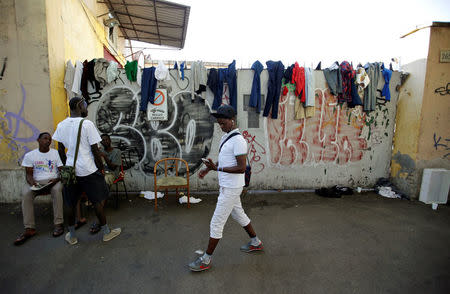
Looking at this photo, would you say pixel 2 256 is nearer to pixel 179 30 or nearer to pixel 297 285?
pixel 297 285

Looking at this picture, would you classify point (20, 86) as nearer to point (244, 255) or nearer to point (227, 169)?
point (227, 169)

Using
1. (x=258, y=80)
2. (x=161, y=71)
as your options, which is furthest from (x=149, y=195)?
(x=258, y=80)

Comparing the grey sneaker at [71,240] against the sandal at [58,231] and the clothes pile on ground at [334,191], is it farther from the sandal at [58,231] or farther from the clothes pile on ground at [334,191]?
the clothes pile on ground at [334,191]

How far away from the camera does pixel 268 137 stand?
5.42m

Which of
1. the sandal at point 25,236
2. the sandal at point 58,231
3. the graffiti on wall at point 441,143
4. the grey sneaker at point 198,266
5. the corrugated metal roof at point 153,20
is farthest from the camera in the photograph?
the corrugated metal roof at point 153,20

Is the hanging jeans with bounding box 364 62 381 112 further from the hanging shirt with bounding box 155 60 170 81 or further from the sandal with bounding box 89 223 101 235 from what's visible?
the sandal with bounding box 89 223 101 235

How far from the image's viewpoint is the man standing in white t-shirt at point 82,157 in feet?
9.74

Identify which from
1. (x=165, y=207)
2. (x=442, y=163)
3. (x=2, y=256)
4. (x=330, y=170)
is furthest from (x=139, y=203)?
(x=442, y=163)

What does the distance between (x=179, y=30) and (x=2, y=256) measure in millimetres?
Answer: 8442

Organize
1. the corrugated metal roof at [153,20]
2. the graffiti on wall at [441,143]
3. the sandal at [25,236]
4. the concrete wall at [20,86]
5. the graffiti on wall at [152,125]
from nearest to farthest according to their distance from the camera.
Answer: the sandal at [25,236] → the concrete wall at [20,86] → the graffiti on wall at [152,125] → the graffiti on wall at [441,143] → the corrugated metal roof at [153,20]

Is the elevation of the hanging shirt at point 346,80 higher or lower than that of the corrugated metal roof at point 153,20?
lower

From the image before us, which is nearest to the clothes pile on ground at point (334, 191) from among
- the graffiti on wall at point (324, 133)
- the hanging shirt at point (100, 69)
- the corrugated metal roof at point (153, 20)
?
the graffiti on wall at point (324, 133)

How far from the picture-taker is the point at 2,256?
299cm

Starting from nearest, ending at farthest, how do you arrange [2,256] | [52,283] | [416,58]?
[52,283] → [2,256] → [416,58]
